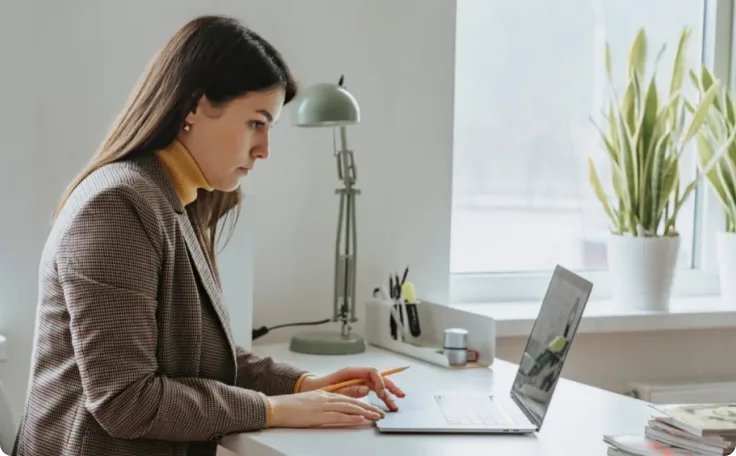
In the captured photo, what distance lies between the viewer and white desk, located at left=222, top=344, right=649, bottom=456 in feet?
5.13

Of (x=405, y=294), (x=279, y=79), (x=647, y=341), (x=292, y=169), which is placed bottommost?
(x=647, y=341)

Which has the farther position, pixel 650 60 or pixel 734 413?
pixel 650 60

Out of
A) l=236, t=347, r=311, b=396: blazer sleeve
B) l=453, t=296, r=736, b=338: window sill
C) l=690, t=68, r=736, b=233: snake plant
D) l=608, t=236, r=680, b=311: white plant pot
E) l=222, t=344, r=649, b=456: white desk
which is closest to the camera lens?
l=222, t=344, r=649, b=456: white desk

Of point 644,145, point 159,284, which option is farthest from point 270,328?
→ point 644,145

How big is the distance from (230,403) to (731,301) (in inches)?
76.5

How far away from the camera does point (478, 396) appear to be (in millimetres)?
1935

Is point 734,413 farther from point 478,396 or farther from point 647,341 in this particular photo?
point 647,341

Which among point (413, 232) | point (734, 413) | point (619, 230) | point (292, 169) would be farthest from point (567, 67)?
point (734, 413)

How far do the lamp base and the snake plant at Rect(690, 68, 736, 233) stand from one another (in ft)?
4.05

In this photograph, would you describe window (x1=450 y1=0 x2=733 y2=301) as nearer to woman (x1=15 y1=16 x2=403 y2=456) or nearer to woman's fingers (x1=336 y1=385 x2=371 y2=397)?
woman's fingers (x1=336 y1=385 x2=371 y2=397)

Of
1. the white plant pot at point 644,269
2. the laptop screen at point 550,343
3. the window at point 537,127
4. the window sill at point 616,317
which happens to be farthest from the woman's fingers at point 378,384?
the white plant pot at point 644,269

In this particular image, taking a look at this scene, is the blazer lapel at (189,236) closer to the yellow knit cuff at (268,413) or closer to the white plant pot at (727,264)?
the yellow knit cuff at (268,413)

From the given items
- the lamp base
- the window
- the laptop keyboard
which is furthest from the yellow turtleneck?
the window

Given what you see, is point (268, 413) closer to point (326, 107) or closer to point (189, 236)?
point (189, 236)
